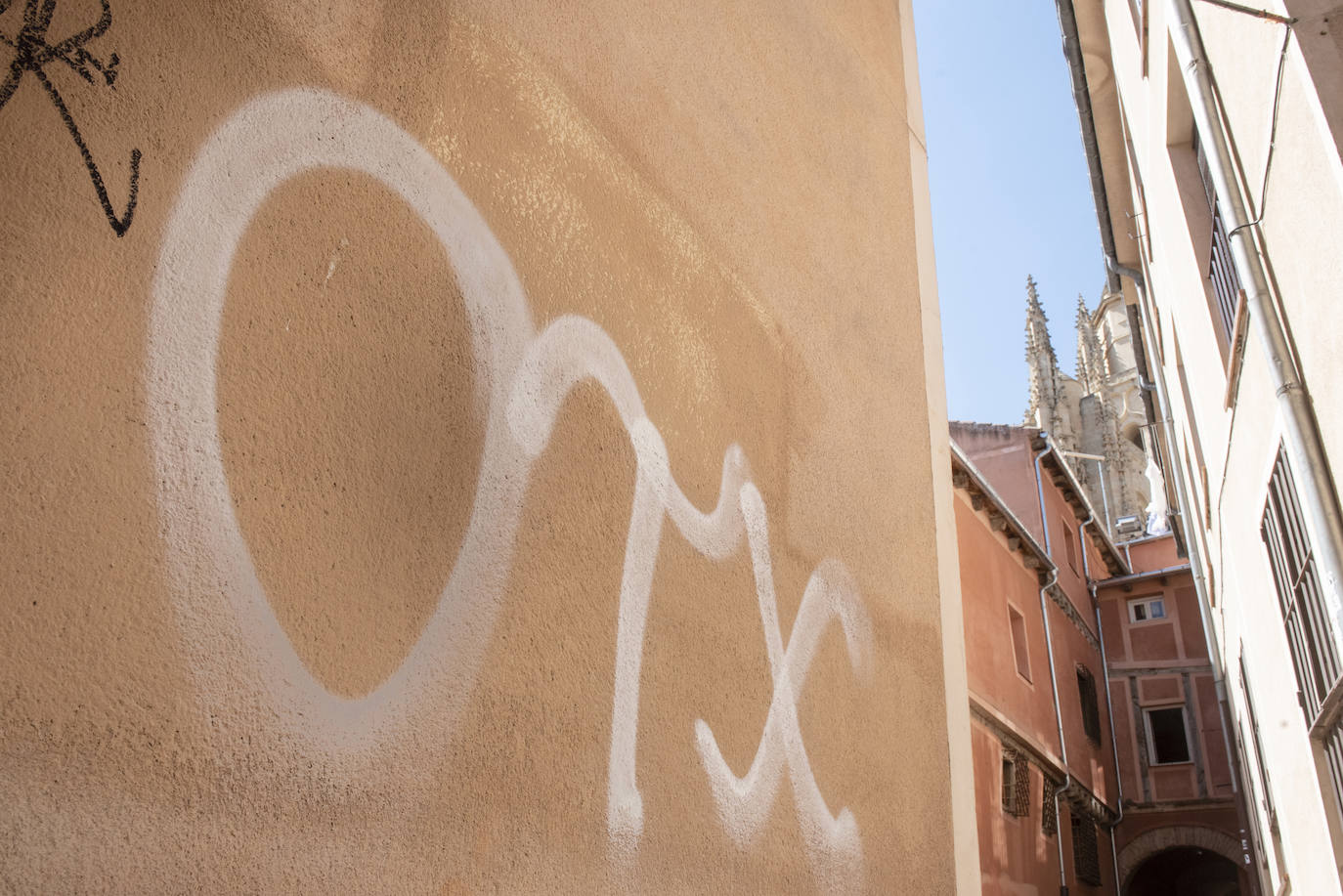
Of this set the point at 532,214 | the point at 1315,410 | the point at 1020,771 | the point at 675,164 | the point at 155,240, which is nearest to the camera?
the point at 155,240

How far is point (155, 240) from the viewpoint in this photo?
1993 mm

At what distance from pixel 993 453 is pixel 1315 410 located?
15.7m

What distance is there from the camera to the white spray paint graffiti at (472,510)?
1.97 metres

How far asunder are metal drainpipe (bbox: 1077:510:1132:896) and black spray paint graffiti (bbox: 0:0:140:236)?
21400mm

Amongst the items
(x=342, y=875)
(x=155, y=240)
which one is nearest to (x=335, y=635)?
(x=342, y=875)

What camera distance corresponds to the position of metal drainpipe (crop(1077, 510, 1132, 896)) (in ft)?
66.0

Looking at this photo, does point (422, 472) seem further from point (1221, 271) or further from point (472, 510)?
point (1221, 271)

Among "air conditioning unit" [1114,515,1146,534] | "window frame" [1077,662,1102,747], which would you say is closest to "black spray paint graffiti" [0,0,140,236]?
"window frame" [1077,662,1102,747]

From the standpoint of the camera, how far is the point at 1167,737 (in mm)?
20766

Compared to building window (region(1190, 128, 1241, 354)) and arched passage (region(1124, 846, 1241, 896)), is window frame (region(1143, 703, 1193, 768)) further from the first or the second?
building window (region(1190, 128, 1241, 354))

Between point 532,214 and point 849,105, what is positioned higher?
point 849,105

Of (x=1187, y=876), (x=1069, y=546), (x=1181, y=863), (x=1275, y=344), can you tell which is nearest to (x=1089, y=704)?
(x=1069, y=546)

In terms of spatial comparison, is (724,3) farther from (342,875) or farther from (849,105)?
(342,875)

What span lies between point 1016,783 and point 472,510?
13229mm
